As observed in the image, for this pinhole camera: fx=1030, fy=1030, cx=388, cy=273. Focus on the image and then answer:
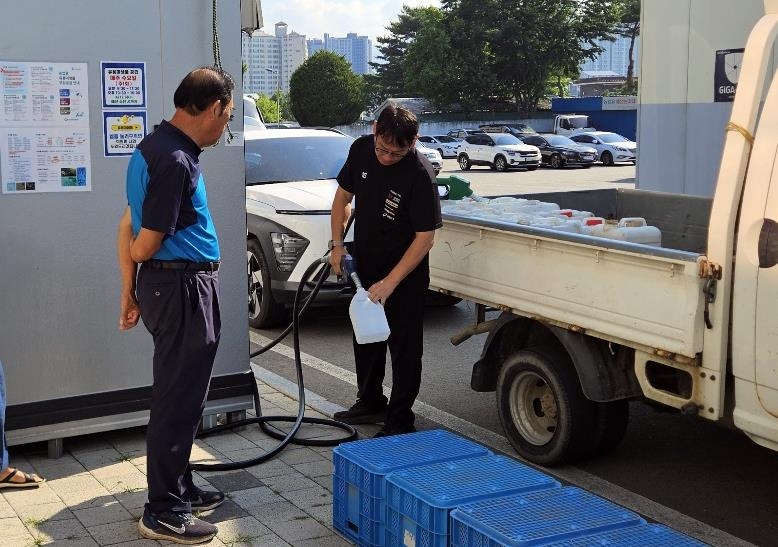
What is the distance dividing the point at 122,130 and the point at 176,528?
2246 mm

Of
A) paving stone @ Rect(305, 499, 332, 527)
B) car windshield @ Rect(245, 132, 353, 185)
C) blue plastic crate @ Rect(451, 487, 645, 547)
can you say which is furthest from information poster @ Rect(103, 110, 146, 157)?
car windshield @ Rect(245, 132, 353, 185)

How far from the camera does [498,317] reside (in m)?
6.04

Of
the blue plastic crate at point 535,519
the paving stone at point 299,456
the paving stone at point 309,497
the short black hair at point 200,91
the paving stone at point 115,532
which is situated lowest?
the paving stone at point 309,497

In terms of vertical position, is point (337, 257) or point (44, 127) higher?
point (44, 127)

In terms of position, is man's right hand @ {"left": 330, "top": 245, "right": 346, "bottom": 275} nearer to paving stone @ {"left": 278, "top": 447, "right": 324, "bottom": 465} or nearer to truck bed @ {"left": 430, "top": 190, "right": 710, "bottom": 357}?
truck bed @ {"left": 430, "top": 190, "right": 710, "bottom": 357}

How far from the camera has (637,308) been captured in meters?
4.79

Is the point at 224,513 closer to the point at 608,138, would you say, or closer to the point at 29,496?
the point at 29,496

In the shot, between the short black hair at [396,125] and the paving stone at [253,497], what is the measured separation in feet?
6.57

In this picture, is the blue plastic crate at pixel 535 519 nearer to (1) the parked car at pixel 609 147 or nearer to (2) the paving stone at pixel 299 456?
(2) the paving stone at pixel 299 456

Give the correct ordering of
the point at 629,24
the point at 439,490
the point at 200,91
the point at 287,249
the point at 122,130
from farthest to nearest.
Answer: the point at 629,24 < the point at 287,249 < the point at 122,130 < the point at 200,91 < the point at 439,490

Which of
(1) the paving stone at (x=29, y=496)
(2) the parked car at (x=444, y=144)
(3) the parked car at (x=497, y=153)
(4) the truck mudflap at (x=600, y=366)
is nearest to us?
(1) the paving stone at (x=29, y=496)

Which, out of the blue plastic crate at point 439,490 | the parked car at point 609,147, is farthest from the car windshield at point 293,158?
the parked car at point 609,147

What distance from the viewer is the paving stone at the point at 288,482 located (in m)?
5.20

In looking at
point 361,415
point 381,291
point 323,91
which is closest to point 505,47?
point 323,91
